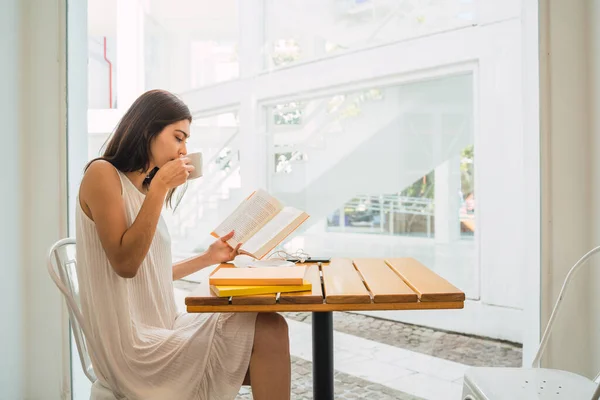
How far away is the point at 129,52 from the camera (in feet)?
15.2

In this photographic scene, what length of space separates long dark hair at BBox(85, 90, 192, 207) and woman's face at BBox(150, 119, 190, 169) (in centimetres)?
1

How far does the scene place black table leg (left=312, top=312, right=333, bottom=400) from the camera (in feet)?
4.93

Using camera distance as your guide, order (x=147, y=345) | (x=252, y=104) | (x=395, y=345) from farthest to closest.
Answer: (x=252, y=104)
(x=395, y=345)
(x=147, y=345)

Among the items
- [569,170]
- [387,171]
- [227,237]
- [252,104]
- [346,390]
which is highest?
[252,104]

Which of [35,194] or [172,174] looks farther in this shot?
[35,194]

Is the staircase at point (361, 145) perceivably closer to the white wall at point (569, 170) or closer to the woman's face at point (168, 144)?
the white wall at point (569, 170)

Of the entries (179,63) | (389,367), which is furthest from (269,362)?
(179,63)

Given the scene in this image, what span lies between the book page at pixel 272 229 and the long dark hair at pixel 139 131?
18.2 inches

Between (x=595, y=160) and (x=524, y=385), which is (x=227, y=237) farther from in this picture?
(x=595, y=160)

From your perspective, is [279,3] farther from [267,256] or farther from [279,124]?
[267,256]

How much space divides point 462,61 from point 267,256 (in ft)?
7.24

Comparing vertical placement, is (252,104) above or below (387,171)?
above

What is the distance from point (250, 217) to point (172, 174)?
430 millimetres

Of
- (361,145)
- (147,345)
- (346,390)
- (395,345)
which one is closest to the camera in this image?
(147,345)
